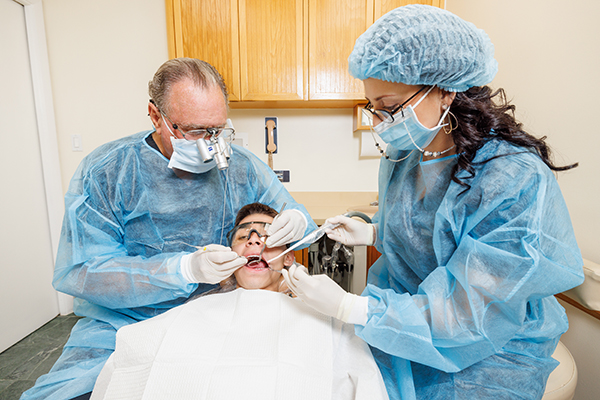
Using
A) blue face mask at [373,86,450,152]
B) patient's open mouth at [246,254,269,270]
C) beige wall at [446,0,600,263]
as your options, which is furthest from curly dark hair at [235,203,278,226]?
beige wall at [446,0,600,263]

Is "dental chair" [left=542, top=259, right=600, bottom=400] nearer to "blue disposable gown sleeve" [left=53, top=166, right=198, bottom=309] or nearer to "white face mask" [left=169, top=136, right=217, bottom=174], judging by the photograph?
"blue disposable gown sleeve" [left=53, top=166, right=198, bottom=309]

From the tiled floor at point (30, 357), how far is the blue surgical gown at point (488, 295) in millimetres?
2107

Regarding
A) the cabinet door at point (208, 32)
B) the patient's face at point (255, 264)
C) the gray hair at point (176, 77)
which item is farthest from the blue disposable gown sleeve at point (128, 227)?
the cabinet door at point (208, 32)

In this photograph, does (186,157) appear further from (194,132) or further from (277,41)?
(277,41)

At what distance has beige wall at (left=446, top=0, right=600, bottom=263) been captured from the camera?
4.09 ft

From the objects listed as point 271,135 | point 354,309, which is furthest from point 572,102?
point 271,135

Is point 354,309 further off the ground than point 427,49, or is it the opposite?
point 427,49

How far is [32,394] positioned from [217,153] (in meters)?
0.90

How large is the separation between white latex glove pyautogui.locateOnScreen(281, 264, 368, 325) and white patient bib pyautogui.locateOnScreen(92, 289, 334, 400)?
0.10 metres

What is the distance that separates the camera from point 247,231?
4.35 feet

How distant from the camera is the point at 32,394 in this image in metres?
0.94

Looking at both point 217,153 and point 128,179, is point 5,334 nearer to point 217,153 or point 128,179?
point 128,179

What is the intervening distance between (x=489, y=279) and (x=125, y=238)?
1.20 meters

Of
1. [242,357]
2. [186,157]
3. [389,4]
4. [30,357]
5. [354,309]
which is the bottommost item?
[30,357]
